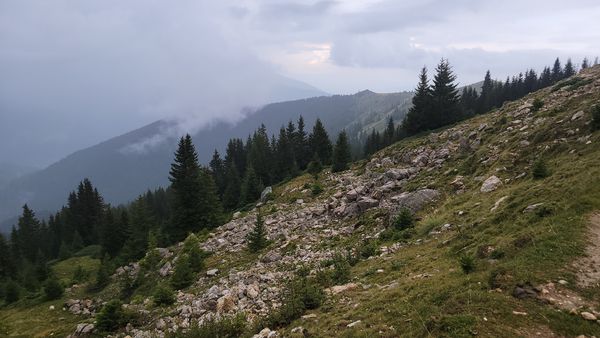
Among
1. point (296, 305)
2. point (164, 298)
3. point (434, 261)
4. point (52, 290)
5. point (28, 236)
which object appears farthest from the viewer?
point (28, 236)

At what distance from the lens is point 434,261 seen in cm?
1468

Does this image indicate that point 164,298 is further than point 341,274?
Yes

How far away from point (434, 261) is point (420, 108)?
194ft

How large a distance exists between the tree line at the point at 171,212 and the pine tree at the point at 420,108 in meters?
13.5

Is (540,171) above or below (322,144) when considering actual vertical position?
above

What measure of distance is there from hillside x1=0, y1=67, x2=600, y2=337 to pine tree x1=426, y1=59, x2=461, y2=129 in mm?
31445

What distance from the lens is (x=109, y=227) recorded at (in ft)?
220

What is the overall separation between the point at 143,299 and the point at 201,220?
2464 cm

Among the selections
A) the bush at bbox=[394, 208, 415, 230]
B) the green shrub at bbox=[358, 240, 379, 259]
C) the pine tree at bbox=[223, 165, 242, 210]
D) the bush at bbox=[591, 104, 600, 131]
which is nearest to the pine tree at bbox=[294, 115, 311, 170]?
the pine tree at bbox=[223, 165, 242, 210]

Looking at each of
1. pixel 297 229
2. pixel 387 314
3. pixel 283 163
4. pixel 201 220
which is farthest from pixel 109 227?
pixel 387 314

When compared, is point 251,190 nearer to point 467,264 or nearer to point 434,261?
point 434,261

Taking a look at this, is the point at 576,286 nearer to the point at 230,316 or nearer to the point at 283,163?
the point at 230,316

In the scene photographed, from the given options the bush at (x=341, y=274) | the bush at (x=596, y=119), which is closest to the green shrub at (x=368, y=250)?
the bush at (x=341, y=274)

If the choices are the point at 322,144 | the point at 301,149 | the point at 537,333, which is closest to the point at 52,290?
the point at 537,333
